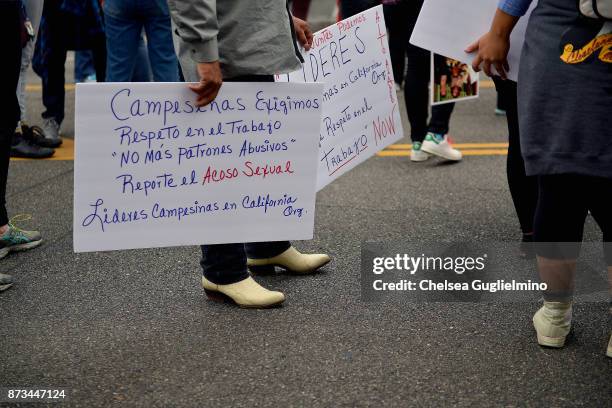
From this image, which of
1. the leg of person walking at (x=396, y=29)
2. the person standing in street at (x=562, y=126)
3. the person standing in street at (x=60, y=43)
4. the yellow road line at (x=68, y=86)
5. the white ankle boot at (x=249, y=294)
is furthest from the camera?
the yellow road line at (x=68, y=86)

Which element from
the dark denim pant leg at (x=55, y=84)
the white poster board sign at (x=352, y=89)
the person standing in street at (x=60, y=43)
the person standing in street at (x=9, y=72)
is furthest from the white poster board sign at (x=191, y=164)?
the dark denim pant leg at (x=55, y=84)

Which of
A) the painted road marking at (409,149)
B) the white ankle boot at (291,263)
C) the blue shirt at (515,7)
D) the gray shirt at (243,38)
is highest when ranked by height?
the blue shirt at (515,7)

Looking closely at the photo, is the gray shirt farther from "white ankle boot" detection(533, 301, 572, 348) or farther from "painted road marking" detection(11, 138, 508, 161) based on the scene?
"painted road marking" detection(11, 138, 508, 161)

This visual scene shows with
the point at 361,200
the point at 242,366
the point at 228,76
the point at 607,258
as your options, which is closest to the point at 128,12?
the point at 361,200

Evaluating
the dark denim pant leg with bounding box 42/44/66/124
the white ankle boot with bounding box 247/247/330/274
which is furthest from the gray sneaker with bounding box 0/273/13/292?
the dark denim pant leg with bounding box 42/44/66/124

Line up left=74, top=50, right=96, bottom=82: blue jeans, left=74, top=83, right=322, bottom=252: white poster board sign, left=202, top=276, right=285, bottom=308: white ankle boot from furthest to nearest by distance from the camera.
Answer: left=74, top=50, right=96, bottom=82: blue jeans, left=202, top=276, right=285, bottom=308: white ankle boot, left=74, top=83, right=322, bottom=252: white poster board sign

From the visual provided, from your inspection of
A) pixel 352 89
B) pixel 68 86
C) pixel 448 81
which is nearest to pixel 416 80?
pixel 448 81

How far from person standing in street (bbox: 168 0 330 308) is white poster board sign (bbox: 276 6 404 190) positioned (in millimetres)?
371

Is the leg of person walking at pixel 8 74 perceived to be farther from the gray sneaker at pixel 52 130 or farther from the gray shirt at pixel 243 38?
the gray sneaker at pixel 52 130

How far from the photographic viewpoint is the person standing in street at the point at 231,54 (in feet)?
9.17

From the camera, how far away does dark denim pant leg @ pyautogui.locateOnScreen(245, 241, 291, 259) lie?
3.57 m

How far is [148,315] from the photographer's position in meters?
3.24

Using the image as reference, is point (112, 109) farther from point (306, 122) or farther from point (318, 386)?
point (318, 386)

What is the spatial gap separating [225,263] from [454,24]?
125 centimetres
